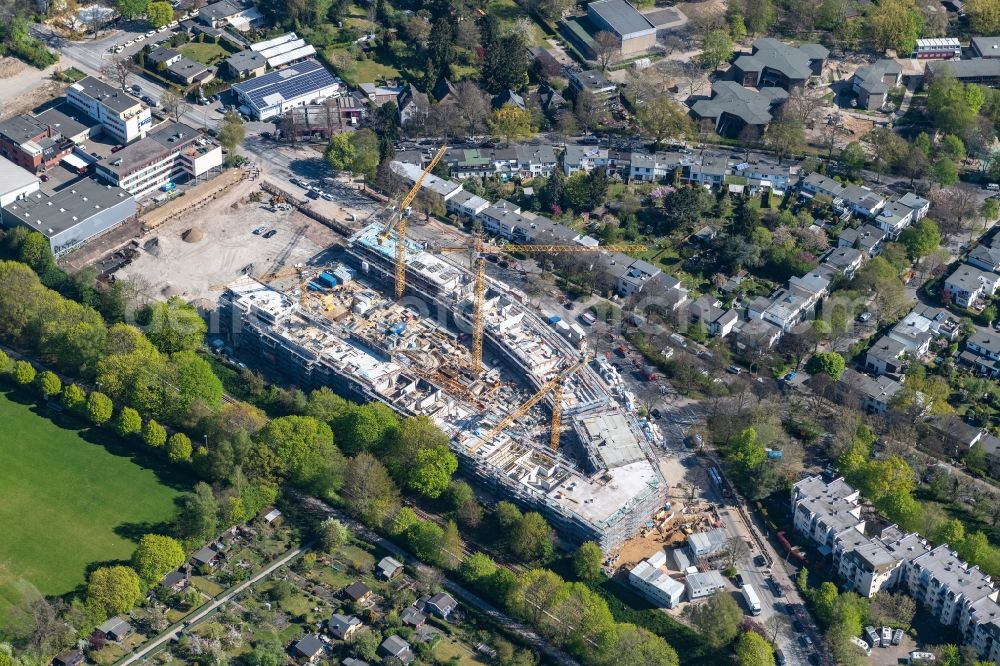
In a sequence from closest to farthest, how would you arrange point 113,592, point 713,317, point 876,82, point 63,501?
point 113,592 < point 63,501 < point 713,317 < point 876,82

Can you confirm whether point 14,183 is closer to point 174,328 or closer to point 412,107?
point 174,328

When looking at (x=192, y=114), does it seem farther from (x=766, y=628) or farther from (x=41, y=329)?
(x=766, y=628)

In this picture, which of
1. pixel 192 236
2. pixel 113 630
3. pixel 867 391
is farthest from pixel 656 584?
pixel 192 236

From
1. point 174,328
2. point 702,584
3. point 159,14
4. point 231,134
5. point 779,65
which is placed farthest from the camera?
point 159,14

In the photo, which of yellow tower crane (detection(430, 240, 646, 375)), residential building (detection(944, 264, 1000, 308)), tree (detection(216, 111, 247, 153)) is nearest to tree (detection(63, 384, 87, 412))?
yellow tower crane (detection(430, 240, 646, 375))

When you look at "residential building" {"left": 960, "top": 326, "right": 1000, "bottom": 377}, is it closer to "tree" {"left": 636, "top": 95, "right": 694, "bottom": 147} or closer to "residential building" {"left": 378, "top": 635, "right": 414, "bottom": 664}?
"tree" {"left": 636, "top": 95, "right": 694, "bottom": 147}

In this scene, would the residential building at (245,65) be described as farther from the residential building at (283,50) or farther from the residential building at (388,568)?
the residential building at (388,568)
